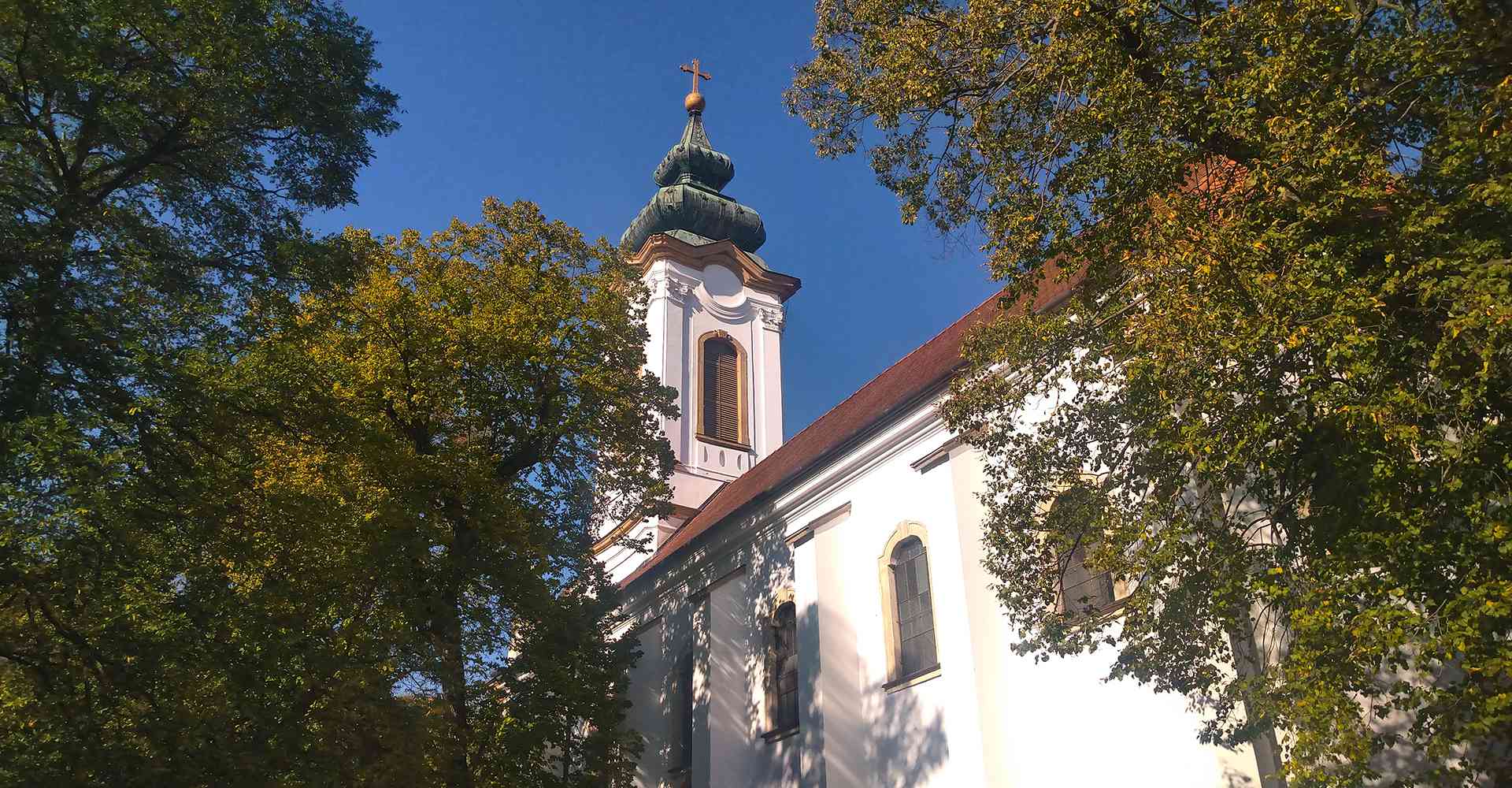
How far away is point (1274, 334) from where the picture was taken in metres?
6.47

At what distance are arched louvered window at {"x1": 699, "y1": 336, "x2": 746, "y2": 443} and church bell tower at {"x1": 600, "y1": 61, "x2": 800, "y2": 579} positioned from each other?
0.03 metres

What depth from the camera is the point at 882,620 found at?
14.4m

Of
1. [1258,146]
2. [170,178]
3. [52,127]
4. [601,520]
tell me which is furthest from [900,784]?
[52,127]

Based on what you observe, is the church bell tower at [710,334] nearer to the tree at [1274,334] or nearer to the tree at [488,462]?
the tree at [488,462]

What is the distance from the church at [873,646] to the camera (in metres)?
11.0

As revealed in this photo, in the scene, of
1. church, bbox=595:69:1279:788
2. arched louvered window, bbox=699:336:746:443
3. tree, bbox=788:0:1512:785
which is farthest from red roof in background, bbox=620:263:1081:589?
tree, bbox=788:0:1512:785

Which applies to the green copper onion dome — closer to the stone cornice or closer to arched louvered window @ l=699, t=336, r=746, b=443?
the stone cornice

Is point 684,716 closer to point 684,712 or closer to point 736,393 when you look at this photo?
point 684,712

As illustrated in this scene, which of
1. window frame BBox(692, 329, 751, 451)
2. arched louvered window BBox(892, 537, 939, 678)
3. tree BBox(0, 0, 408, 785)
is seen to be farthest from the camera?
window frame BBox(692, 329, 751, 451)

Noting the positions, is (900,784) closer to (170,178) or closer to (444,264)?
(444,264)

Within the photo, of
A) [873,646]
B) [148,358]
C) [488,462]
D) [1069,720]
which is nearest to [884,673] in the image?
[873,646]

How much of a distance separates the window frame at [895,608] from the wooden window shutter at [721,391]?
45.3ft

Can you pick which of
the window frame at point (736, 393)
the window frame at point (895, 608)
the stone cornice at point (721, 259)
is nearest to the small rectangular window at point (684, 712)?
the window frame at point (895, 608)

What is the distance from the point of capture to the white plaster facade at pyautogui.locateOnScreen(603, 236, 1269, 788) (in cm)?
1084
